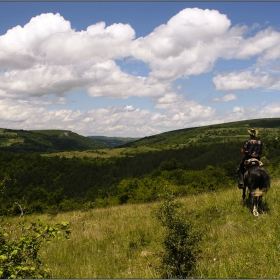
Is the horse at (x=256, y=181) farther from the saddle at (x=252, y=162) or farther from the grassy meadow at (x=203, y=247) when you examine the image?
the grassy meadow at (x=203, y=247)

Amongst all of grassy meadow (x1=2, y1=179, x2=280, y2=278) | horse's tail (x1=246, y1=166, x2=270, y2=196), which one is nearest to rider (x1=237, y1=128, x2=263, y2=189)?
horse's tail (x1=246, y1=166, x2=270, y2=196)

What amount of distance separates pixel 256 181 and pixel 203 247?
3.78 m

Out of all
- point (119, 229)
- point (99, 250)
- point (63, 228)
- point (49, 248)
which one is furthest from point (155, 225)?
point (63, 228)

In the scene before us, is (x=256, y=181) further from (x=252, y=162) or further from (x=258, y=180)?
(x=252, y=162)

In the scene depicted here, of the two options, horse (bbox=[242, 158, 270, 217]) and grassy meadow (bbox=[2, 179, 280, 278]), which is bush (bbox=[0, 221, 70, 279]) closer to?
grassy meadow (bbox=[2, 179, 280, 278])

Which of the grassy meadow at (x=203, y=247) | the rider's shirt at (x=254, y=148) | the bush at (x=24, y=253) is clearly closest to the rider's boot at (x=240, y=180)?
the grassy meadow at (x=203, y=247)

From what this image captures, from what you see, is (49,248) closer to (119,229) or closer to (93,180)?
(119,229)

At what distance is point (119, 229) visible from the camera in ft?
35.6

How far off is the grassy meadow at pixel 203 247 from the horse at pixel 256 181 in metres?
0.48

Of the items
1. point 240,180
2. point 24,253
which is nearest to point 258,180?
point 240,180

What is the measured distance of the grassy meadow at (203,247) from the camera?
18.4 ft

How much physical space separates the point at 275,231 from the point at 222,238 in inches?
56.5

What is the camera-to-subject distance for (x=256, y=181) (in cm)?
986

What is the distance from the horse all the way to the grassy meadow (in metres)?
0.48
